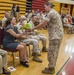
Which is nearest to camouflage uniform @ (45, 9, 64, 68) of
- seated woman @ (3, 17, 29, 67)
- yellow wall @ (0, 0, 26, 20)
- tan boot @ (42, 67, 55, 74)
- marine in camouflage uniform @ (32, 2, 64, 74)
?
marine in camouflage uniform @ (32, 2, 64, 74)

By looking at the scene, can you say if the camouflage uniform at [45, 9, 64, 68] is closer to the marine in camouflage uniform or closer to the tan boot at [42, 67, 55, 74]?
the marine in camouflage uniform

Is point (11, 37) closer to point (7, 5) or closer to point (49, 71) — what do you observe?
point (49, 71)

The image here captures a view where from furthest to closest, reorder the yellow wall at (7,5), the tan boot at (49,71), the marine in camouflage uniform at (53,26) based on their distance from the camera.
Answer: the yellow wall at (7,5)
the tan boot at (49,71)
the marine in camouflage uniform at (53,26)

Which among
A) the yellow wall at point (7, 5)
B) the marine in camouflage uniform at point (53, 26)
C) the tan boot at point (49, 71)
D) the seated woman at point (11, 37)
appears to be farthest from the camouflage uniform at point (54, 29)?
the yellow wall at point (7, 5)

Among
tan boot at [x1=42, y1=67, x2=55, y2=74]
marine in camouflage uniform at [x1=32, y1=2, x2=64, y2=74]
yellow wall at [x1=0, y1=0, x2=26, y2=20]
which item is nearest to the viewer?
marine in camouflage uniform at [x1=32, y1=2, x2=64, y2=74]

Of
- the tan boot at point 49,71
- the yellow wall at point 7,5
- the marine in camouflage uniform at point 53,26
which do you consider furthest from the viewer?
the yellow wall at point 7,5

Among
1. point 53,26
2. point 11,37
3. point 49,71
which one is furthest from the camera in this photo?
point 11,37

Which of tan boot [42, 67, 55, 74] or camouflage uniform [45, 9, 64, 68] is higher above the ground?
camouflage uniform [45, 9, 64, 68]

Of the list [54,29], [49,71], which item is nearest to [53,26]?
[54,29]

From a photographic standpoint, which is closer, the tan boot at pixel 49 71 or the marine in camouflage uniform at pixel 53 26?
the marine in camouflage uniform at pixel 53 26

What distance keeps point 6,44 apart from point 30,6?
33.4ft

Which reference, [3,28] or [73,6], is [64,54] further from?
[73,6]

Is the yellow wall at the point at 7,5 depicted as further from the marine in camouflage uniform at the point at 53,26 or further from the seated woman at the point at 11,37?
the marine in camouflage uniform at the point at 53,26

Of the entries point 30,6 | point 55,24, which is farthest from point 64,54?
point 30,6
